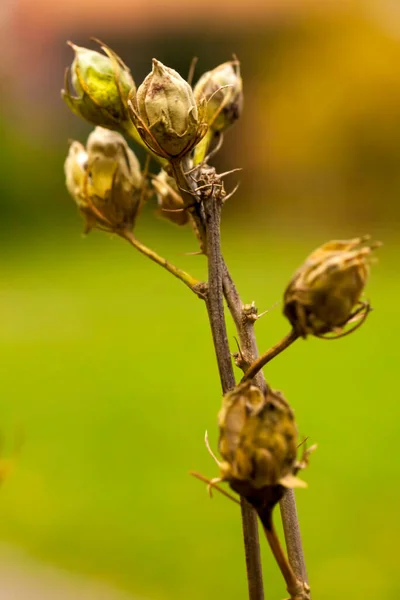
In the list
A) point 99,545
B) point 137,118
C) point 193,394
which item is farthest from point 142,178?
point 193,394

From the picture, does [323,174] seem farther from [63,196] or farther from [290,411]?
[290,411]

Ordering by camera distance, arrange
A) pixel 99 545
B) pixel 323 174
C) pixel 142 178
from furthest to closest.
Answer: pixel 323 174, pixel 99 545, pixel 142 178

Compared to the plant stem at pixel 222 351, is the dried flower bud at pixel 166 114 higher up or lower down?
higher up

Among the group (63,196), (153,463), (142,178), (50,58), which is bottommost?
(153,463)

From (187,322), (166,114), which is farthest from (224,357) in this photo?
(187,322)

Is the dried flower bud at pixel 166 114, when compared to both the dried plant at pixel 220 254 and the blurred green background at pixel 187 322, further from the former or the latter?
the blurred green background at pixel 187 322

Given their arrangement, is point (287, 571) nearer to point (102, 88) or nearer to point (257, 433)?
point (257, 433)

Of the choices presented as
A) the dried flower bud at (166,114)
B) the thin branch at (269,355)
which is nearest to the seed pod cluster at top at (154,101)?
the dried flower bud at (166,114)
